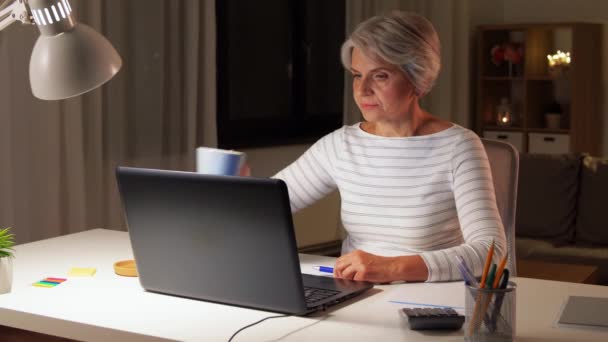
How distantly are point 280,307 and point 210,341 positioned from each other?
0.60 ft

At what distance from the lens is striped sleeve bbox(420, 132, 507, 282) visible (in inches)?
70.5

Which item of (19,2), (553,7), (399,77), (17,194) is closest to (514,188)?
(399,77)

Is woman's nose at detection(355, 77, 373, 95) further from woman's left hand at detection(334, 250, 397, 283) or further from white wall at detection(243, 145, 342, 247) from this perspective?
white wall at detection(243, 145, 342, 247)

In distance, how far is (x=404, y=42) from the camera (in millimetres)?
2027

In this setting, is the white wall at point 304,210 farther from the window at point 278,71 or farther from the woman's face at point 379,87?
the woman's face at point 379,87

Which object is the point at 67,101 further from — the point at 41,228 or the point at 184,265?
the point at 184,265

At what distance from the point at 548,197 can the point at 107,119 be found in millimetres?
2077

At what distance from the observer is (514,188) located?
2168mm

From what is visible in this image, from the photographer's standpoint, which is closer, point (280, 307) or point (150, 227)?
point (280, 307)

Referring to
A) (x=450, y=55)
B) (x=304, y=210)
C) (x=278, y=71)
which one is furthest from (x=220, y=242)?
(x=450, y=55)

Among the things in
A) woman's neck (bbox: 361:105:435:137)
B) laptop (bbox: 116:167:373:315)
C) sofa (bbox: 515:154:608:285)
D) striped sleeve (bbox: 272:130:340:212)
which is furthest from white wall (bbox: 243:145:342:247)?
laptop (bbox: 116:167:373:315)

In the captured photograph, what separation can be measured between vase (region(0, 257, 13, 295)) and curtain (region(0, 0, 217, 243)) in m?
1.61

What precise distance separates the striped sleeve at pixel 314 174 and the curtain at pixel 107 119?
1473 mm

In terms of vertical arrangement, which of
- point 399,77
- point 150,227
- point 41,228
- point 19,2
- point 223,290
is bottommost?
point 41,228
